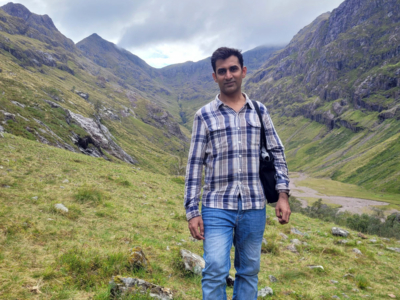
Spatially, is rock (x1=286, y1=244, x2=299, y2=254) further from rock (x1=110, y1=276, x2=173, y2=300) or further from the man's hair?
the man's hair

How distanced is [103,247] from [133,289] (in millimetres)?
2611

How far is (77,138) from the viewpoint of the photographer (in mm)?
44156

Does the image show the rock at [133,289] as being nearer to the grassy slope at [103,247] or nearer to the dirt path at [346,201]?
the grassy slope at [103,247]

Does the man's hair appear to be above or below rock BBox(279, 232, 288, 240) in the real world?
above

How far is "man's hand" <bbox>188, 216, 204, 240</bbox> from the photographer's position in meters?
3.49

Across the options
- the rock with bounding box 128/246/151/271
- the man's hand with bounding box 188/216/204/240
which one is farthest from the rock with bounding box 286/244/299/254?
the man's hand with bounding box 188/216/204/240

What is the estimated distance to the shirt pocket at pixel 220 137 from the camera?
3674mm

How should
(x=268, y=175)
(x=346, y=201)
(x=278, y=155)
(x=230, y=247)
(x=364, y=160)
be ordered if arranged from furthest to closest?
(x=364, y=160)
(x=346, y=201)
(x=278, y=155)
(x=268, y=175)
(x=230, y=247)

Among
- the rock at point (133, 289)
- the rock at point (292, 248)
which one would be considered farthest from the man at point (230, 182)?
the rock at point (292, 248)

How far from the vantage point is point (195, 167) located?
3734mm

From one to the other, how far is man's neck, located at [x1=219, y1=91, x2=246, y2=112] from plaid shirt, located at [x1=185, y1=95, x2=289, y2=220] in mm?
117

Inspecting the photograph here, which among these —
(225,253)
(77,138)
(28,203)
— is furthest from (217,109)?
(77,138)

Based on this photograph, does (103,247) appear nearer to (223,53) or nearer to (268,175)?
(268,175)

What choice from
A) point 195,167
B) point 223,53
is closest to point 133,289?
point 195,167
